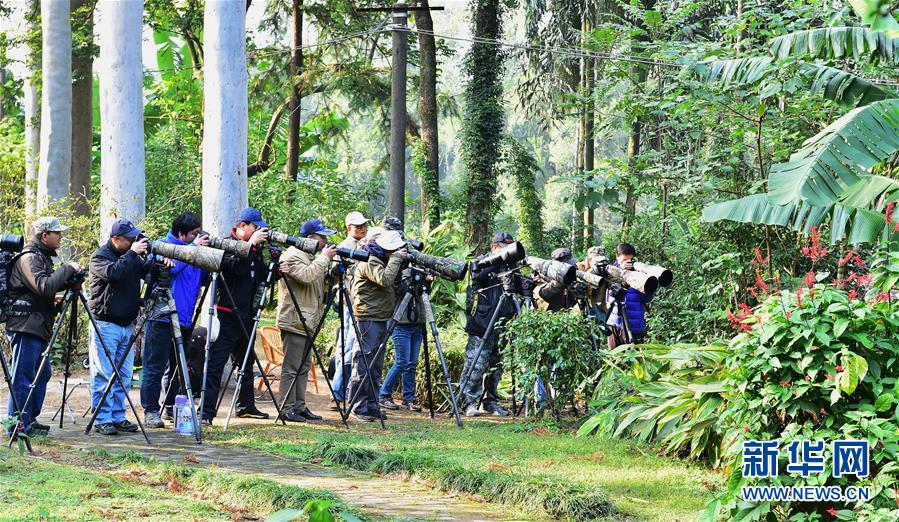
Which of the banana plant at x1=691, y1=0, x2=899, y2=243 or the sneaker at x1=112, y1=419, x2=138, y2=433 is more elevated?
the banana plant at x1=691, y1=0, x2=899, y2=243

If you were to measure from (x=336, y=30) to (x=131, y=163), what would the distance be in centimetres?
1285

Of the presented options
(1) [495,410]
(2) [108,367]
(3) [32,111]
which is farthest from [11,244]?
(3) [32,111]

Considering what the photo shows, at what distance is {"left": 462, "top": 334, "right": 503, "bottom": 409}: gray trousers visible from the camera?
10406 millimetres

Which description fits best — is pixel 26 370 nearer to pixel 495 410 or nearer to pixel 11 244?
pixel 11 244

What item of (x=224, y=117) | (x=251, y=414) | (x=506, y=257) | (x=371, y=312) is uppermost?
(x=224, y=117)

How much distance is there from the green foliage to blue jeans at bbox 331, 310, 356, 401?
1.92 m

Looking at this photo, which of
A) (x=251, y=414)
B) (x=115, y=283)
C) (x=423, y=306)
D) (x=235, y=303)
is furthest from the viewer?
(x=423, y=306)

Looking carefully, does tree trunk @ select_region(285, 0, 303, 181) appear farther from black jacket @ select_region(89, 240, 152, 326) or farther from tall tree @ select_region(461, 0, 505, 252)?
black jacket @ select_region(89, 240, 152, 326)

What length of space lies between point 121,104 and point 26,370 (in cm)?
580

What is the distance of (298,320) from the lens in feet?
31.4

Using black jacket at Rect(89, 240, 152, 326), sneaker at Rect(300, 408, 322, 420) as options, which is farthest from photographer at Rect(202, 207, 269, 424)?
black jacket at Rect(89, 240, 152, 326)

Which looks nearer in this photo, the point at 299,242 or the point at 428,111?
the point at 299,242

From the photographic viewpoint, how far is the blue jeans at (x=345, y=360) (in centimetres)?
1027

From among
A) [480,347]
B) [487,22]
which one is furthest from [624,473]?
[487,22]
